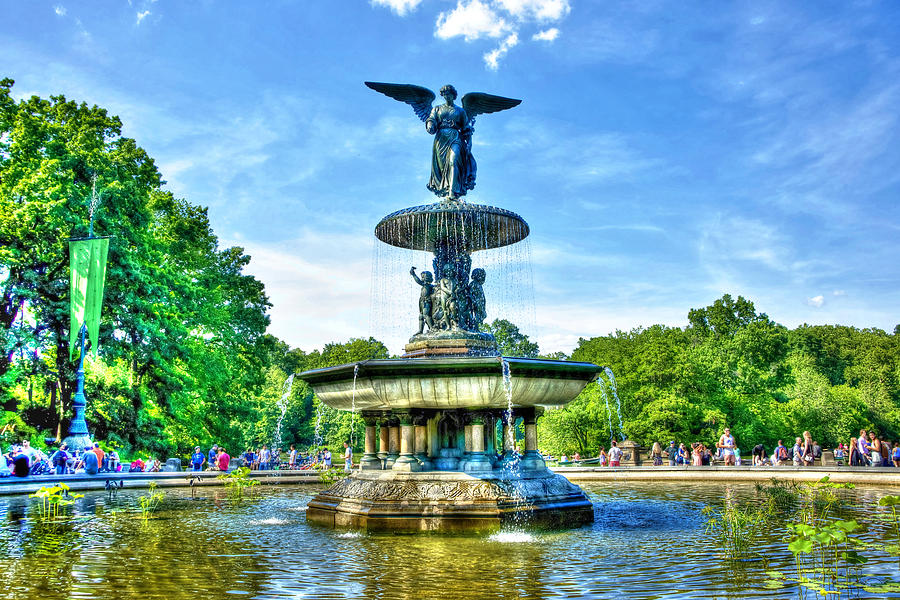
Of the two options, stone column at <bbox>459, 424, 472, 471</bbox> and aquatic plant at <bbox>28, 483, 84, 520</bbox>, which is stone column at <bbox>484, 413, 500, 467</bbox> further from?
aquatic plant at <bbox>28, 483, 84, 520</bbox>

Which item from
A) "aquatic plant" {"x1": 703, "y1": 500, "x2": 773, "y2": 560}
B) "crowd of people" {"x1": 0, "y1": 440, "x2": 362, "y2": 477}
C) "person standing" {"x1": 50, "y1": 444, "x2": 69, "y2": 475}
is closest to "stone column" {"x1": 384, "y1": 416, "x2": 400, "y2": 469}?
"aquatic plant" {"x1": 703, "y1": 500, "x2": 773, "y2": 560}

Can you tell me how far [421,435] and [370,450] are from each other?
4.95 feet

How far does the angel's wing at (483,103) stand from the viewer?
44.9ft

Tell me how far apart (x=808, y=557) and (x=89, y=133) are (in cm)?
2569

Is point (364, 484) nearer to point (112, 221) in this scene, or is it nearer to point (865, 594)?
→ point (865, 594)

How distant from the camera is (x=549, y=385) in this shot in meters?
10.7

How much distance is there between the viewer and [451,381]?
33.4ft

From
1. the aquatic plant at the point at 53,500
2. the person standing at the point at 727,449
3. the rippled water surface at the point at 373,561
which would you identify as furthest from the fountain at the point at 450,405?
the person standing at the point at 727,449

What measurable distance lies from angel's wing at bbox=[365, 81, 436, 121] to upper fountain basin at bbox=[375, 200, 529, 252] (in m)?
2.16

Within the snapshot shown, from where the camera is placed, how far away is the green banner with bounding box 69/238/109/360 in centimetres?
2095

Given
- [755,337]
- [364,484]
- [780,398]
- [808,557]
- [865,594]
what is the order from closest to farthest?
[865,594] < [808,557] < [364,484] < [780,398] < [755,337]

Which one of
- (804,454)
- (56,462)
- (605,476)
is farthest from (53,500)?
(804,454)

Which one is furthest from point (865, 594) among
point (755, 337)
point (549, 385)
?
point (755, 337)

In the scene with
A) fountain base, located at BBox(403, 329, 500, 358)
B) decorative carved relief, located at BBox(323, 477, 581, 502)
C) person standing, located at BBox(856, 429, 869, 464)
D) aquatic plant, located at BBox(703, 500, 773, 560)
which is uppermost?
fountain base, located at BBox(403, 329, 500, 358)
